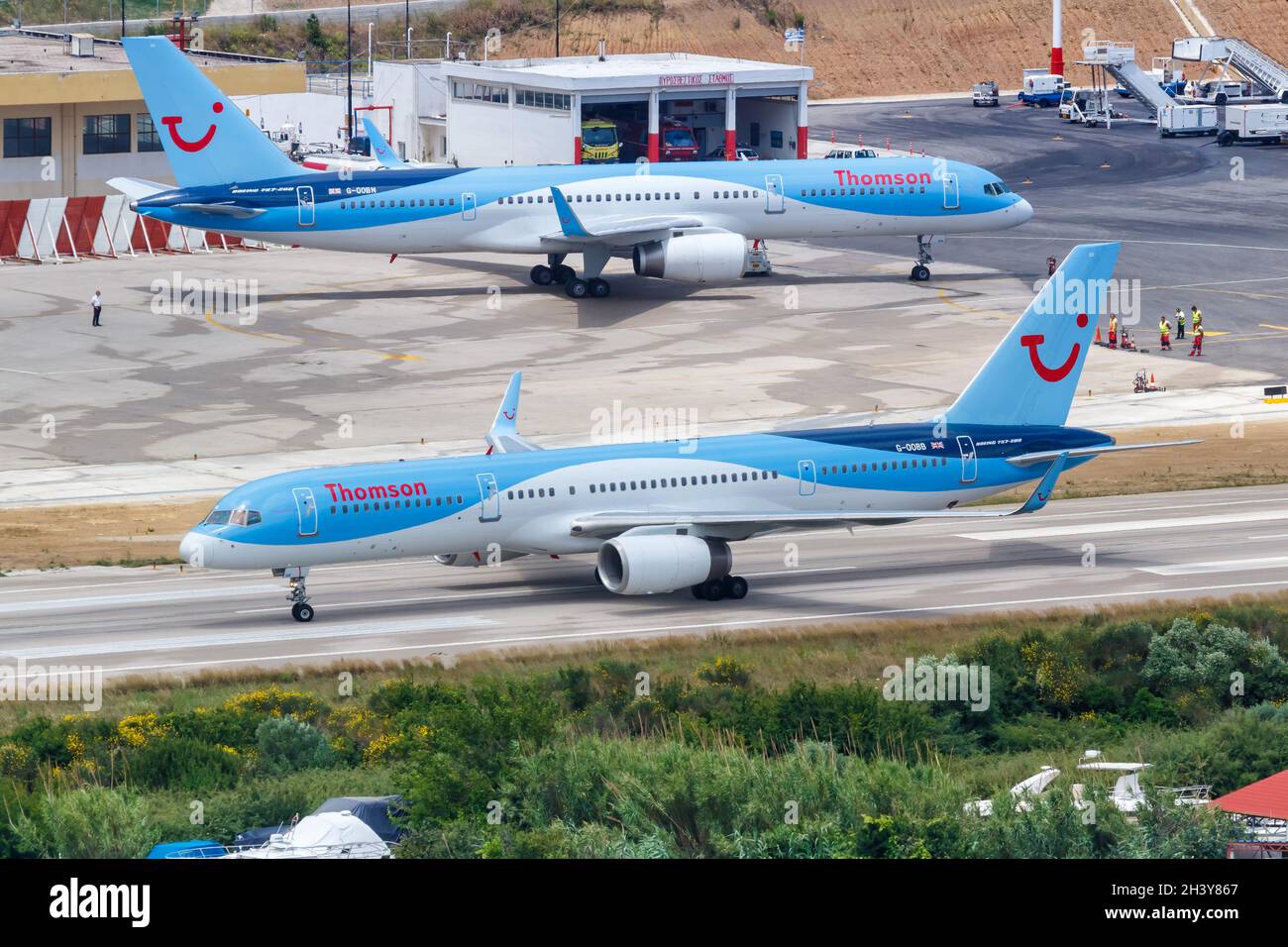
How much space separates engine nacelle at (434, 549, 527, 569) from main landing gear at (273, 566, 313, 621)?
12.2 feet

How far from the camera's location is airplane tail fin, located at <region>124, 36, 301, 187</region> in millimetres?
78688

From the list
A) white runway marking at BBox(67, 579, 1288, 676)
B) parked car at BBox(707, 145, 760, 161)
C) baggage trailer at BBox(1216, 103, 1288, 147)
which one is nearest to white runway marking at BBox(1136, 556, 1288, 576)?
white runway marking at BBox(67, 579, 1288, 676)

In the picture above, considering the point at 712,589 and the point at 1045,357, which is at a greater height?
the point at 1045,357

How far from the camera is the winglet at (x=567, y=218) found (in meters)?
81.0

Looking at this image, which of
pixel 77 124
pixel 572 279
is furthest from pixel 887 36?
pixel 572 279

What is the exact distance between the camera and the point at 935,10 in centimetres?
17788

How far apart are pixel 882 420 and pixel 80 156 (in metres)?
55.8

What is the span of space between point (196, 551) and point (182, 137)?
4180 centimetres

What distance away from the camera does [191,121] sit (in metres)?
78.9

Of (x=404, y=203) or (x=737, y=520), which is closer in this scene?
(x=737, y=520)

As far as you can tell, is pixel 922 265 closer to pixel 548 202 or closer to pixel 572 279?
pixel 572 279

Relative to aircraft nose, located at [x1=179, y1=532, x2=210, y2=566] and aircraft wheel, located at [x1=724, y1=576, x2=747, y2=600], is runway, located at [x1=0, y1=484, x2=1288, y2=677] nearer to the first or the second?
aircraft wheel, located at [x1=724, y1=576, x2=747, y2=600]

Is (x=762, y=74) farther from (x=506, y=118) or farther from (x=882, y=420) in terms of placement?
(x=882, y=420)

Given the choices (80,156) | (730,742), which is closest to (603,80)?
(80,156)
